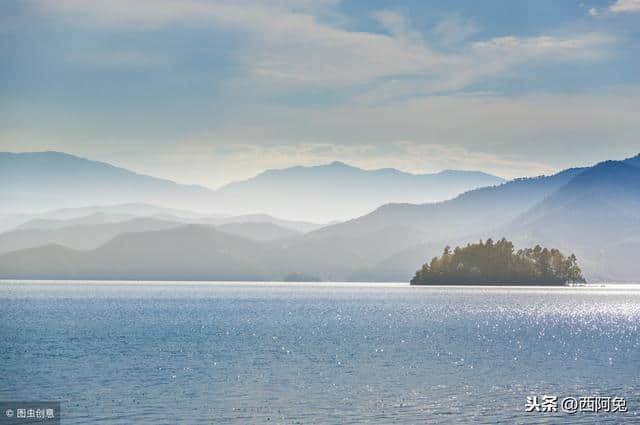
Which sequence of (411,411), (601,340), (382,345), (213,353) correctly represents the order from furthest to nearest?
(601,340), (382,345), (213,353), (411,411)

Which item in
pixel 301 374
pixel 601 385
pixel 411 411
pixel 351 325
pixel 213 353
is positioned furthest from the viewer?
pixel 351 325

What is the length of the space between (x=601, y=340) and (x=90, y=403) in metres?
90.9

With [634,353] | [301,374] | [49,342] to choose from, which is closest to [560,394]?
[301,374]

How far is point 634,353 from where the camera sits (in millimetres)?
121000

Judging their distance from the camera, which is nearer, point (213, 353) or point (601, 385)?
point (601, 385)

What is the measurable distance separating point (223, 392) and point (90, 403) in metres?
12.4

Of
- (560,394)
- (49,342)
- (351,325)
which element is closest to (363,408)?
(560,394)

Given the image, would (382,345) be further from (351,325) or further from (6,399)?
(6,399)

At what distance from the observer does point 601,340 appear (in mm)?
143000

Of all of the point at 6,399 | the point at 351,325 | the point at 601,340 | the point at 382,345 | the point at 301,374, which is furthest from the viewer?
the point at 351,325

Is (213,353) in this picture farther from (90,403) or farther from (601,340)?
(601,340)

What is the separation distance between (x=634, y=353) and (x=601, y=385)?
34.0 meters

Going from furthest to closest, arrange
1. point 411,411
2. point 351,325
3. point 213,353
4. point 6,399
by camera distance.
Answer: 1. point 351,325
2. point 213,353
3. point 6,399
4. point 411,411

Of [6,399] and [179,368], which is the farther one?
A: [179,368]
